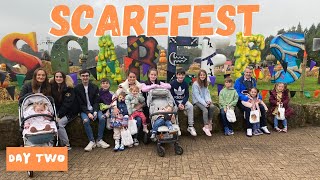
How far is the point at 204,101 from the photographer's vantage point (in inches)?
237

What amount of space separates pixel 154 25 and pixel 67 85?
139 inches


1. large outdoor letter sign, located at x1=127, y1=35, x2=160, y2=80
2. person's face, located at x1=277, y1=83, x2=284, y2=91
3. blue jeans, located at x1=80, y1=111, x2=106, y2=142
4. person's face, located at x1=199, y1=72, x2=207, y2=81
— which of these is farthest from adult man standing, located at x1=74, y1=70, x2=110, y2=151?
person's face, located at x1=277, y1=83, x2=284, y2=91

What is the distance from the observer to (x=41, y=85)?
16.5 ft

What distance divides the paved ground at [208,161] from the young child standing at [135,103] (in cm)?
54

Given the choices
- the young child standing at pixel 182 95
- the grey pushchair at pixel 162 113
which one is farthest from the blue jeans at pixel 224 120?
the grey pushchair at pixel 162 113

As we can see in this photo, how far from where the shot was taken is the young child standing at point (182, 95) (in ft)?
19.3

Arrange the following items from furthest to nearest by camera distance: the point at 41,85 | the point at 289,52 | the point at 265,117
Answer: the point at 289,52 → the point at 265,117 → the point at 41,85

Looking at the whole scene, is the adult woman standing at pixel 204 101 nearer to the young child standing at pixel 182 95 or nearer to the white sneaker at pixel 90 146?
the young child standing at pixel 182 95

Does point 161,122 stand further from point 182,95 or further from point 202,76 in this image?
point 202,76

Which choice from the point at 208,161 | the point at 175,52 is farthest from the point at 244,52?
the point at 208,161

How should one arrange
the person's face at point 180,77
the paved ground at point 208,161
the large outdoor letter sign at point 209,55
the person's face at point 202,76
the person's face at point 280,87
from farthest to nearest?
1. the large outdoor letter sign at point 209,55
2. the person's face at point 280,87
3. the person's face at point 202,76
4. the person's face at point 180,77
5. the paved ground at point 208,161

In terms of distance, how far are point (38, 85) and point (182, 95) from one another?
2863 millimetres

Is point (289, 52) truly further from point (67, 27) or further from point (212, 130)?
point (67, 27)

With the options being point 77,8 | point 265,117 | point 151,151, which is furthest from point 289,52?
point 77,8
